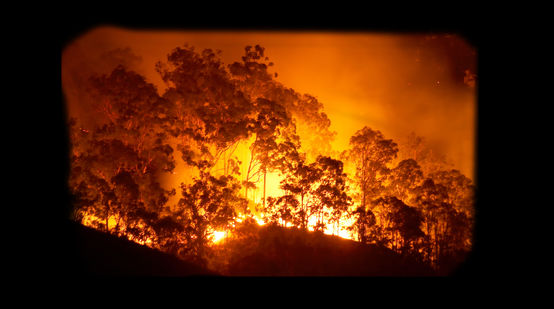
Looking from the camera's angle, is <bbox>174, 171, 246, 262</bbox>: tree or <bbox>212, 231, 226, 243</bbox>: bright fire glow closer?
<bbox>174, 171, 246, 262</bbox>: tree

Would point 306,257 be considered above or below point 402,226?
below

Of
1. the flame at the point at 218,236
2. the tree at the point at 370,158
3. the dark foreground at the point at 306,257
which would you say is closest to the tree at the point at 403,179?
the tree at the point at 370,158

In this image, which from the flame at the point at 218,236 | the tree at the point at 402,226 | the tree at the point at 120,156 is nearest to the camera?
the tree at the point at 120,156

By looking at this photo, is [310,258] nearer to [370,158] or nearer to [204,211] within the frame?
[204,211]

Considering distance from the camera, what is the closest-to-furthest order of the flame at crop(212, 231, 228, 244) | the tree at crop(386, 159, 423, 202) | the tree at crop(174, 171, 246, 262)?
the tree at crop(174, 171, 246, 262) → the flame at crop(212, 231, 228, 244) → the tree at crop(386, 159, 423, 202)

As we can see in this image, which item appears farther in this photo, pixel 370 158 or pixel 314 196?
pixel 370 158

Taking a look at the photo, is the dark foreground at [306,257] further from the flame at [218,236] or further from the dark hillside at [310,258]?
the flame at [218,236]

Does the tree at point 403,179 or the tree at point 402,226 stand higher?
the tree at point 403,179

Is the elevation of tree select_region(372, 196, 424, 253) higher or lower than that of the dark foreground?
higher

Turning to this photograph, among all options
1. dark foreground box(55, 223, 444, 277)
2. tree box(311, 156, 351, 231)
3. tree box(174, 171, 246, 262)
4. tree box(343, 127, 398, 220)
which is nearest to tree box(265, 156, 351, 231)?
tree box(311, 156, 351, 231)

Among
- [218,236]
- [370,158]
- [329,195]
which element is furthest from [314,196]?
[370,158]

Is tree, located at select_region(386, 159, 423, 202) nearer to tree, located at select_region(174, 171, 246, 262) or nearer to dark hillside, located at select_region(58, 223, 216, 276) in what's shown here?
tree, located at select_region(174, 171, 246, 262)

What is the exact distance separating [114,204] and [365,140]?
7.82 meters

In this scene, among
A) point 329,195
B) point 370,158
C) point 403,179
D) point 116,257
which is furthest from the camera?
point 370,158
